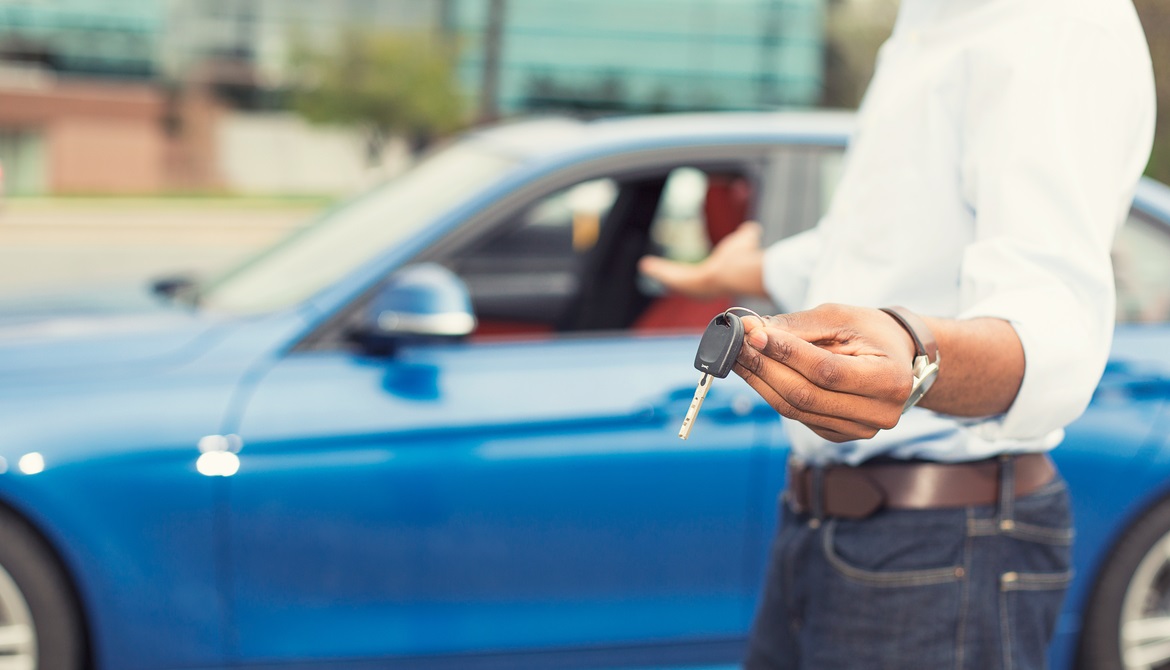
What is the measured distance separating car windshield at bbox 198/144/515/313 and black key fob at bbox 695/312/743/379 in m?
1.78

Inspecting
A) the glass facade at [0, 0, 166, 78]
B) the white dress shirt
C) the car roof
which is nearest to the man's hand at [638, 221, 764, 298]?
the white dress shirt

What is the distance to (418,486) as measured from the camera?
251 cm

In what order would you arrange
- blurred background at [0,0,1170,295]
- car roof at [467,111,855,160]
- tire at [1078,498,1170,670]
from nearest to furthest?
tire at [1078,498,1170,670] < car roof at [467,111,855,160] < blurred background at [0,0,1170,295]

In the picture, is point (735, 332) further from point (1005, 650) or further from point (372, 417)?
point (372, 417)

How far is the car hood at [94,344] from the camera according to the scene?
254 centimetres

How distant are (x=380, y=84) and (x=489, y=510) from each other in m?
31.8

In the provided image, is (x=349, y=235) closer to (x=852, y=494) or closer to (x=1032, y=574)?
(x=852, y=494)

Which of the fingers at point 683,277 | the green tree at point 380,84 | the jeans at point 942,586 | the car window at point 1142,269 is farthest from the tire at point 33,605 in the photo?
the green tree at point 380,84

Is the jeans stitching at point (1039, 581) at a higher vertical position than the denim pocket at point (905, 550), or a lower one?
lower

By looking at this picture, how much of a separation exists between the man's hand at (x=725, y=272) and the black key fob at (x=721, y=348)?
106 cm

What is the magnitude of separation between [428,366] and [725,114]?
1094 mm

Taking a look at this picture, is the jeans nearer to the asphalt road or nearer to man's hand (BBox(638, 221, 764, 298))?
man's hand (BBox(638, 221, 764, 298))

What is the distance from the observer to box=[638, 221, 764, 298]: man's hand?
7.09 feet

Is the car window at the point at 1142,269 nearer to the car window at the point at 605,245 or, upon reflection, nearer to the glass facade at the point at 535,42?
the car window at the point at 605,245
